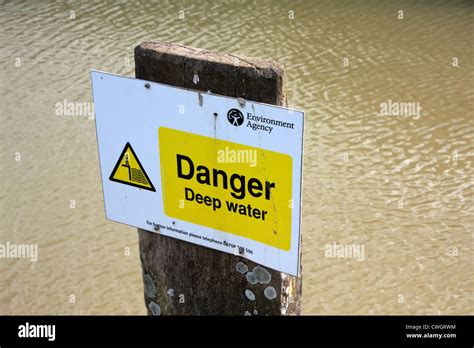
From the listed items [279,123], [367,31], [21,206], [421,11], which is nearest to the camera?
[279,123]

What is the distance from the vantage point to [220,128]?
133 centimetres

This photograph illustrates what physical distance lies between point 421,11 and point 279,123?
798 cm

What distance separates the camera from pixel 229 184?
135cm

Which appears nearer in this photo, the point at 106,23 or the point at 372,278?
the point at 372,278

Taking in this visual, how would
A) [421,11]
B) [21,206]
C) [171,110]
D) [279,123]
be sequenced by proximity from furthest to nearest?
[421,11] → [21,206] → [171,110] → [279,123]

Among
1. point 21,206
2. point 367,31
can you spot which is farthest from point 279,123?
point 367,31

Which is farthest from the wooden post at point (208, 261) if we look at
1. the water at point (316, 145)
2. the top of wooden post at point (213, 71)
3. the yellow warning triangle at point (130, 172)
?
the water at point (316, 145)

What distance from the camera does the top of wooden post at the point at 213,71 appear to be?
4.09 ft

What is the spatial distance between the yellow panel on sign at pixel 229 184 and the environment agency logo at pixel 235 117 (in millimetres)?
43

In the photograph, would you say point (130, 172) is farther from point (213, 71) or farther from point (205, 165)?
point (213, 71)

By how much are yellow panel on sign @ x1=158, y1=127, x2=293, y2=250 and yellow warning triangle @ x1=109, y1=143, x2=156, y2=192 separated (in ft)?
0.15

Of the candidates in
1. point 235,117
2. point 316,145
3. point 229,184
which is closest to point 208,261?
point 229,184

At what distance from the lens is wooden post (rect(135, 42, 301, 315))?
1268 mm

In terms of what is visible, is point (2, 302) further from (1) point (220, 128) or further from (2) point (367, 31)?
(2) point (367, 31)
